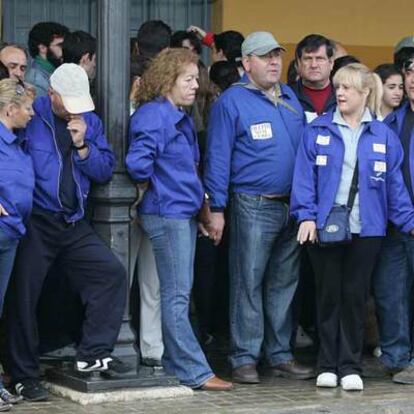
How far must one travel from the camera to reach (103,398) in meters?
8.85

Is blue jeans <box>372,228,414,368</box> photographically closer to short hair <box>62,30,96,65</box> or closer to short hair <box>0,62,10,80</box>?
short hair <box>62,30,96,65</box>

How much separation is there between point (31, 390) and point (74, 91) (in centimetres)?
170

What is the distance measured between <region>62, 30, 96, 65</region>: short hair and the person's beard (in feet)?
1.12

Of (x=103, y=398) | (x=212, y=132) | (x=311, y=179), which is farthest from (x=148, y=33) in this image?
(x=103, y=398)

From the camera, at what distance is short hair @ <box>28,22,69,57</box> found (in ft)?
34.0

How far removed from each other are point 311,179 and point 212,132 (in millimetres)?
687

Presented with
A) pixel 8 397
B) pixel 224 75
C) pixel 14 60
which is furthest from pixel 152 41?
pixel 8 397

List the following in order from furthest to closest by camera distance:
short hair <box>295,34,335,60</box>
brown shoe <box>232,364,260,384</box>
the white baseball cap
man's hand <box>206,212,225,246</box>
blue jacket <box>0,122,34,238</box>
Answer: short hair <box>295,34,335,60</box>, brown shoe <box>232,364,260,384</box>, man's hand <box>206,212,225,246</box>, the white baseball cap, blue jacket <box>0,122,34,238</box>

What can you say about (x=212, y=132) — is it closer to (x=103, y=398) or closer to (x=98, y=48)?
(x=98, y=48)

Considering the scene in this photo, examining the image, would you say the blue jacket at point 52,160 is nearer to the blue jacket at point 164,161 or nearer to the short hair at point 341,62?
the blue jacket at point 164,161

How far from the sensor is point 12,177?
8492 millimetres

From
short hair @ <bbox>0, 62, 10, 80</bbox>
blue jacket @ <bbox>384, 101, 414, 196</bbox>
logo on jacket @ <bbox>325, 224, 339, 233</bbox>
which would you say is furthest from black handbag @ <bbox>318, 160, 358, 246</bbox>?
short hair @ <bbox>0, 62, 10, 80</bbox>

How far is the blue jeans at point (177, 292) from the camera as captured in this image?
910cm

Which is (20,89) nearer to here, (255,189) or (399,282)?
(255,189)
